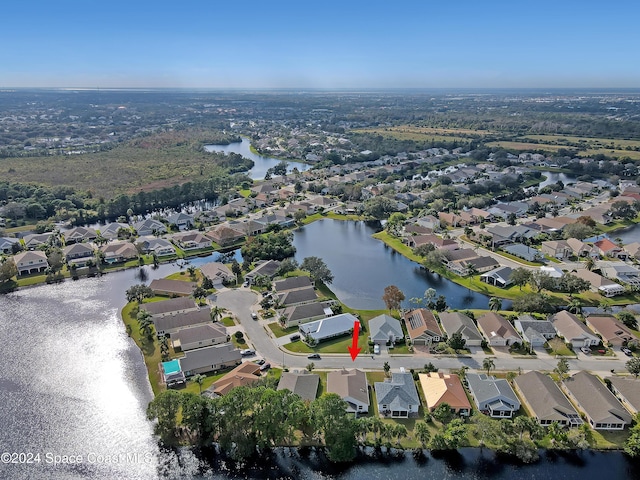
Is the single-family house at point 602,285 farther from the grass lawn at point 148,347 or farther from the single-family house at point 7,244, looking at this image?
the single-family house at point 7,244

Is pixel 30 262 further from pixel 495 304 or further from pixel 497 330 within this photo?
pixel 495 304

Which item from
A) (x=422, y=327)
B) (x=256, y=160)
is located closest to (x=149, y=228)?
(x=422, y=327)

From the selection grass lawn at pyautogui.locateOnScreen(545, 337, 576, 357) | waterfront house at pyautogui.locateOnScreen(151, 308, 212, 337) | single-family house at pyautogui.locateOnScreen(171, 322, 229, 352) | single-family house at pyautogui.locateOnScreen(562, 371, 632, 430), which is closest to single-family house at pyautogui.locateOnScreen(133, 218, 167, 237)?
waterfront house at pyautogui.locateOnScreen(151, 308, 212, 337)

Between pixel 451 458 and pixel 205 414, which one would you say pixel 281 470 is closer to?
pixel 205 414

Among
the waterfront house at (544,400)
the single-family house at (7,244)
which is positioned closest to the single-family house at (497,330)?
the waterfront house at (544,400)

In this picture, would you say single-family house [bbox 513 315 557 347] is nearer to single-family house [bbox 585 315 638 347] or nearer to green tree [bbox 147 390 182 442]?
single-family house [bbox 585 315 638 347]
